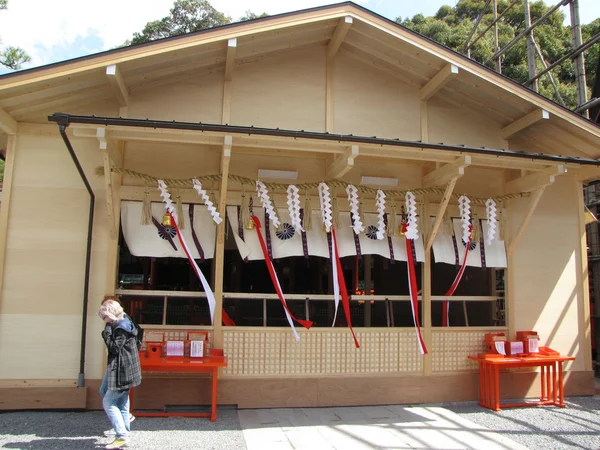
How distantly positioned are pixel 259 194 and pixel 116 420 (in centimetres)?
323

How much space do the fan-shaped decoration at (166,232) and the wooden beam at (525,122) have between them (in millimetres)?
5455

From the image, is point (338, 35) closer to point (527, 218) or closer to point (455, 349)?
point (527, 218)

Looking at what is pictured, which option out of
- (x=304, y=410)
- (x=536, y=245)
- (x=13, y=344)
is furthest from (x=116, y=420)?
(x=536, y=245)

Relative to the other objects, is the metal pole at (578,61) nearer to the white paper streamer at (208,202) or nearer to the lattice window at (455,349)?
the lattice window at (455,349)

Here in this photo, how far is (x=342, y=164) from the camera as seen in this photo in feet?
20.8

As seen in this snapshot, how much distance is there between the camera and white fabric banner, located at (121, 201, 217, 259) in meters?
6.34

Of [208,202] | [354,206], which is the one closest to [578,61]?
[354,206]

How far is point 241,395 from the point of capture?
21.1 feet

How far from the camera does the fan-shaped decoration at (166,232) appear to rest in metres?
6.36

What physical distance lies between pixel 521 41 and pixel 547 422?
27.7 metres

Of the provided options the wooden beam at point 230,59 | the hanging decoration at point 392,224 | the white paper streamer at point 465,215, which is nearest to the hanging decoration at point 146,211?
the wooden beam at point 230,59

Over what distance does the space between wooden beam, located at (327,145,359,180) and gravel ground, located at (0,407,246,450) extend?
347cm

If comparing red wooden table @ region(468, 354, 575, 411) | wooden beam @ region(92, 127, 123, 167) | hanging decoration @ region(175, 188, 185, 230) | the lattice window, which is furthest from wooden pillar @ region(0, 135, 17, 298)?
red wooden table @ region(468, 354, 575, 411)

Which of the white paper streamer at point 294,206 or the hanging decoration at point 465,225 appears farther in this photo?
the hanging decoration at point 465,225
